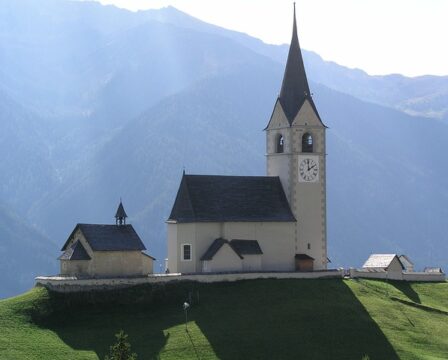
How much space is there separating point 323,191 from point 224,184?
32.5 feet

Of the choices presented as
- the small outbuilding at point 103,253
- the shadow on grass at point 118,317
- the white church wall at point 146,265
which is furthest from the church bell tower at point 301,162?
the small outbuilding at point 103,253

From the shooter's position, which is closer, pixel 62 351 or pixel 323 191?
pixel 62 351

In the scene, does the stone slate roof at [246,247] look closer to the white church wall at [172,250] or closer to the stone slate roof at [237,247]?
the stone slate roof at [237,247]

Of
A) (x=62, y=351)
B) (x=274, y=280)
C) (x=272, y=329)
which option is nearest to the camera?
(x=62, y=351)

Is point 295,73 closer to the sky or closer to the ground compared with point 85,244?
closer to the sky

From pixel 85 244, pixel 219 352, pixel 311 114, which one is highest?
pixel 311 114

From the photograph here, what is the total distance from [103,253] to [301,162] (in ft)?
72.6

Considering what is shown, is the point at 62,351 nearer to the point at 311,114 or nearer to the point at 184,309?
the point at 184,309

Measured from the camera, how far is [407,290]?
86438mm

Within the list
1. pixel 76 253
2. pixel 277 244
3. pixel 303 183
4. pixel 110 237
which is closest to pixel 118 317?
pixel 76 253

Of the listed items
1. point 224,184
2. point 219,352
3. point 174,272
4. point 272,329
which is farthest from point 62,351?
point 224,184

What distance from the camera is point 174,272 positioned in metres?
83.6

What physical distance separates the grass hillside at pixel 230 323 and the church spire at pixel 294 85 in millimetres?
17415

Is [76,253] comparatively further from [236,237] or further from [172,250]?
[236,237]
